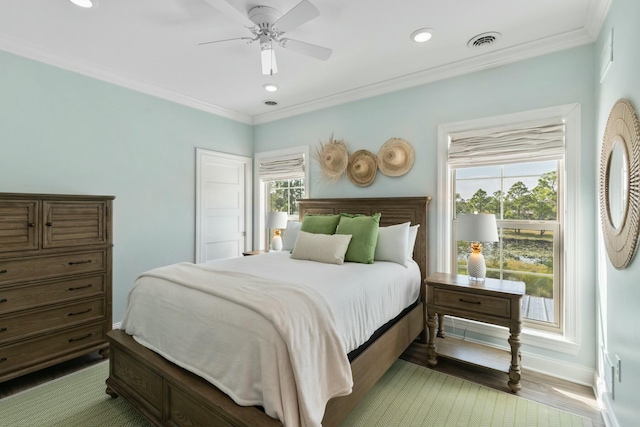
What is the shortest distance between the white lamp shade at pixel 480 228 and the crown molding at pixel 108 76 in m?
3.42

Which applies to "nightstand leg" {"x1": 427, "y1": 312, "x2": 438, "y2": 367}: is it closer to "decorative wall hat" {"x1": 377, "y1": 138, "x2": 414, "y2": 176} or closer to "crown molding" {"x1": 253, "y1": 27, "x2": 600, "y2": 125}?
"decorative wall hat" {"x1": 377, "y1": 138, "x2": 414, "y2": 176}

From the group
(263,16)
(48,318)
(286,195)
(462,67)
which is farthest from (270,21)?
(48,318)

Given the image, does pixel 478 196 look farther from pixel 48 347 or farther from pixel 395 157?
pixel 48 347

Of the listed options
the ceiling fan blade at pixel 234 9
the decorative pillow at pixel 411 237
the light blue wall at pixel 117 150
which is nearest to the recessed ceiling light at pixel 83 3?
the ceiling fan blade at pixel 234 9

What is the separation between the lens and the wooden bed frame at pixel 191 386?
1.45 m

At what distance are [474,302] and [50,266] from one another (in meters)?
3.37

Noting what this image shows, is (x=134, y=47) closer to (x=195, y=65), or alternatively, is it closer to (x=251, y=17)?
(x=195, y=65)

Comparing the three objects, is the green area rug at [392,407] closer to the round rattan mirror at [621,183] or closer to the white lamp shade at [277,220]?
the round rattan mirror at [621,183]

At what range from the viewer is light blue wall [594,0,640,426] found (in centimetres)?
143

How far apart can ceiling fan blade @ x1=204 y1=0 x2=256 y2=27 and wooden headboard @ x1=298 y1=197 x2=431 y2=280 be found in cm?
202

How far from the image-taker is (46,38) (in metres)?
2.53

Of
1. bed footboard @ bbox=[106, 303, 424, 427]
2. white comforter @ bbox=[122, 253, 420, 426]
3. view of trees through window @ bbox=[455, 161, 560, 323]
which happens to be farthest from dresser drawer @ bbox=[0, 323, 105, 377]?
view of trees through window @ bbox=[455, 161, 560, 323]

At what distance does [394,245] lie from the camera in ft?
9.20

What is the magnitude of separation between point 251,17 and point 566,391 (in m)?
3.52
